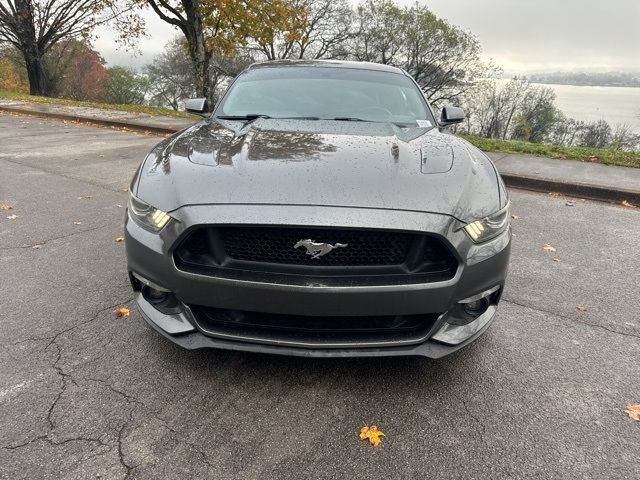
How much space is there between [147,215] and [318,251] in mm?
881

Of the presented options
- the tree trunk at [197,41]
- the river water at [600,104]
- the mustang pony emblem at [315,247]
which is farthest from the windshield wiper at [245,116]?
the river water at [600,104]

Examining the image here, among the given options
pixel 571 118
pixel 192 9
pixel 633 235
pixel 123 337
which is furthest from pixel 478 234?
pixel 571 118

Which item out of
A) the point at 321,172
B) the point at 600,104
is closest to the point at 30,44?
the point at 321,172

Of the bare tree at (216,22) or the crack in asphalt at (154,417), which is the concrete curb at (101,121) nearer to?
the bare tree at (216,22)

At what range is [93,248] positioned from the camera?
378 cm

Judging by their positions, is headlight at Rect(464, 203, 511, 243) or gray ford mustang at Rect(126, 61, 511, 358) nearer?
gray ford mustang at Rect(126, 61, 511, 358)

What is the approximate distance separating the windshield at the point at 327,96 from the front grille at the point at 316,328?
5.41 feet

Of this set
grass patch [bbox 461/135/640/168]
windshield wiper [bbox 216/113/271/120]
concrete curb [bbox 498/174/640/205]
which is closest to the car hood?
windshield wiper [bbox 216/113/271/120]

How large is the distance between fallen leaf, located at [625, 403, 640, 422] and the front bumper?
82 cm

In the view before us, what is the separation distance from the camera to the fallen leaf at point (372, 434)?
6.08ft

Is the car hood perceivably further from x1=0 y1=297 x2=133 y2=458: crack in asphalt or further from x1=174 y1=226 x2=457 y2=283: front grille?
x1=0 y1=297 x2=133 y2=458: crack in asphalt

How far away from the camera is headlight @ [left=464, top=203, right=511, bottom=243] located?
196 cm

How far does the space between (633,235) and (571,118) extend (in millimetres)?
48331

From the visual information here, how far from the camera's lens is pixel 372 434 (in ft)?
6.20
